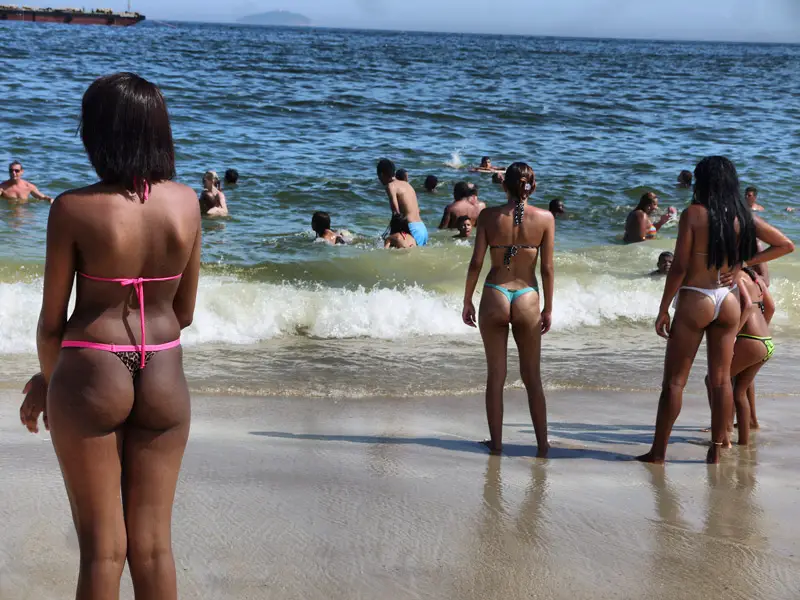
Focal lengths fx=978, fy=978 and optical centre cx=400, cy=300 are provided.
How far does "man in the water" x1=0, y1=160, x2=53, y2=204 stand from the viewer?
14438 mm

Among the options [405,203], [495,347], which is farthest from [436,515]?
[405,203]

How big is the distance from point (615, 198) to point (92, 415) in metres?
16.4

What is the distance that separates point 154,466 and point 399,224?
9.78 meters

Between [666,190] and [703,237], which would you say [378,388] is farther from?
[666,190]

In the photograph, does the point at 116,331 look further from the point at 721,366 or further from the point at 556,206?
the point at 556,206

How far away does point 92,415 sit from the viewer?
2.40m

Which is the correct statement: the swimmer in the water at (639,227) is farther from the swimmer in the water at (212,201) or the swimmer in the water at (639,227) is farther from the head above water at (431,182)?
the swimmer in the water at (212,201)

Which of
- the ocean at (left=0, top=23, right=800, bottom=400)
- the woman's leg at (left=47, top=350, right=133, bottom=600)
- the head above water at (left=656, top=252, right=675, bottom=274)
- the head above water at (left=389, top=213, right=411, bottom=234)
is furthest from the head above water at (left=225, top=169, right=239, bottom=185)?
the woman's leg at (left=47, top=350, right=133, bottom=600)

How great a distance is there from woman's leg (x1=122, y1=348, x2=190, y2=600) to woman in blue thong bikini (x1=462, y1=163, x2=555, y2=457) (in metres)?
2.83

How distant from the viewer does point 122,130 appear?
2389 mm

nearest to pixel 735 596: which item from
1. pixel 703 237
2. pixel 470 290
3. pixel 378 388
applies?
pixel 703 237

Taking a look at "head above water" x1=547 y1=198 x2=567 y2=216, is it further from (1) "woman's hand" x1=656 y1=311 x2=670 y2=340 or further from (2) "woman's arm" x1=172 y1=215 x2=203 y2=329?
(2) "woman's arm" x1=172 y1=215 x2=203 y2=329

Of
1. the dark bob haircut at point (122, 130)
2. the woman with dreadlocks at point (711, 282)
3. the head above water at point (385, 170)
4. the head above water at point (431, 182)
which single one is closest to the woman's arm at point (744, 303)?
the woman with dreadlocks at point (711, 282)

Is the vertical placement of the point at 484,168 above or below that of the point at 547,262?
below
